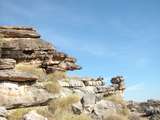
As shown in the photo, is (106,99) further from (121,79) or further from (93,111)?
(121,79)

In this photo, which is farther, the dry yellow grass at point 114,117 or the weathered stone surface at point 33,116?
the dry yellow grass at point 114,117

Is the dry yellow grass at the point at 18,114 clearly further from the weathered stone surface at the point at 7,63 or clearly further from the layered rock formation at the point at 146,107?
the layered rock formation at the point at 146,107

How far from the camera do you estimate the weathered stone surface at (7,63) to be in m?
23.4

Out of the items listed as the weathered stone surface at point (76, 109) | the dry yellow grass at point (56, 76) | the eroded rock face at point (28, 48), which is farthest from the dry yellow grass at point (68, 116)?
the eroded rock face at point (28, 48)

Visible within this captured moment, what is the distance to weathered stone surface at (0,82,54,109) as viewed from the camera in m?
22.4

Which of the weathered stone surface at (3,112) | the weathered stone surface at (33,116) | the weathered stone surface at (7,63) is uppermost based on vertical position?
the weathered stone surface at (7,63)

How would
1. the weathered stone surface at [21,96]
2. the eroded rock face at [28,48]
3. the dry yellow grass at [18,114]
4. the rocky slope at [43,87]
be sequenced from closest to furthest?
the dry yellow grass at [18,114], the weathered stone surface at [21,96], the rocky slope at [43,87], the eroded rock face at [28,48]

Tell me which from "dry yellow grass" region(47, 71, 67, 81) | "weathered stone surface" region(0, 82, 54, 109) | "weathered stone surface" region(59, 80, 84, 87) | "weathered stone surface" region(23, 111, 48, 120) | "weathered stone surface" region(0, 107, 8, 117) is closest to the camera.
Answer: "weathered stone surface" region(0, 107, 8, 117)

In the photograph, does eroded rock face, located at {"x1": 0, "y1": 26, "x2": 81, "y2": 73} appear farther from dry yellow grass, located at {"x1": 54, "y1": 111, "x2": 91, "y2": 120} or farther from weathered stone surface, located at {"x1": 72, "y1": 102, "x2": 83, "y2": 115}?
dry yellow grass, located at {"x1": 54, "y1": 111, "x2": 91, "y2": 120}

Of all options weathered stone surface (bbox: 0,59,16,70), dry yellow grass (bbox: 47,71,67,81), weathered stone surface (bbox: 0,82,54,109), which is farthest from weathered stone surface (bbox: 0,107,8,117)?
dry yellow grass (bbox: 47,71,67,81)

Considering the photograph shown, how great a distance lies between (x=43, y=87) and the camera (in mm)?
24578

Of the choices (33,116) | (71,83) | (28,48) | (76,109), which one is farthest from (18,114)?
(71,83)

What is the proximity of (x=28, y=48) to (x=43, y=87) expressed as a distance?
3479 millimetres

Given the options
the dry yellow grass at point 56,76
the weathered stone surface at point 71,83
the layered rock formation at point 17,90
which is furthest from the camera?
the weathered stone surface at point 71,83
